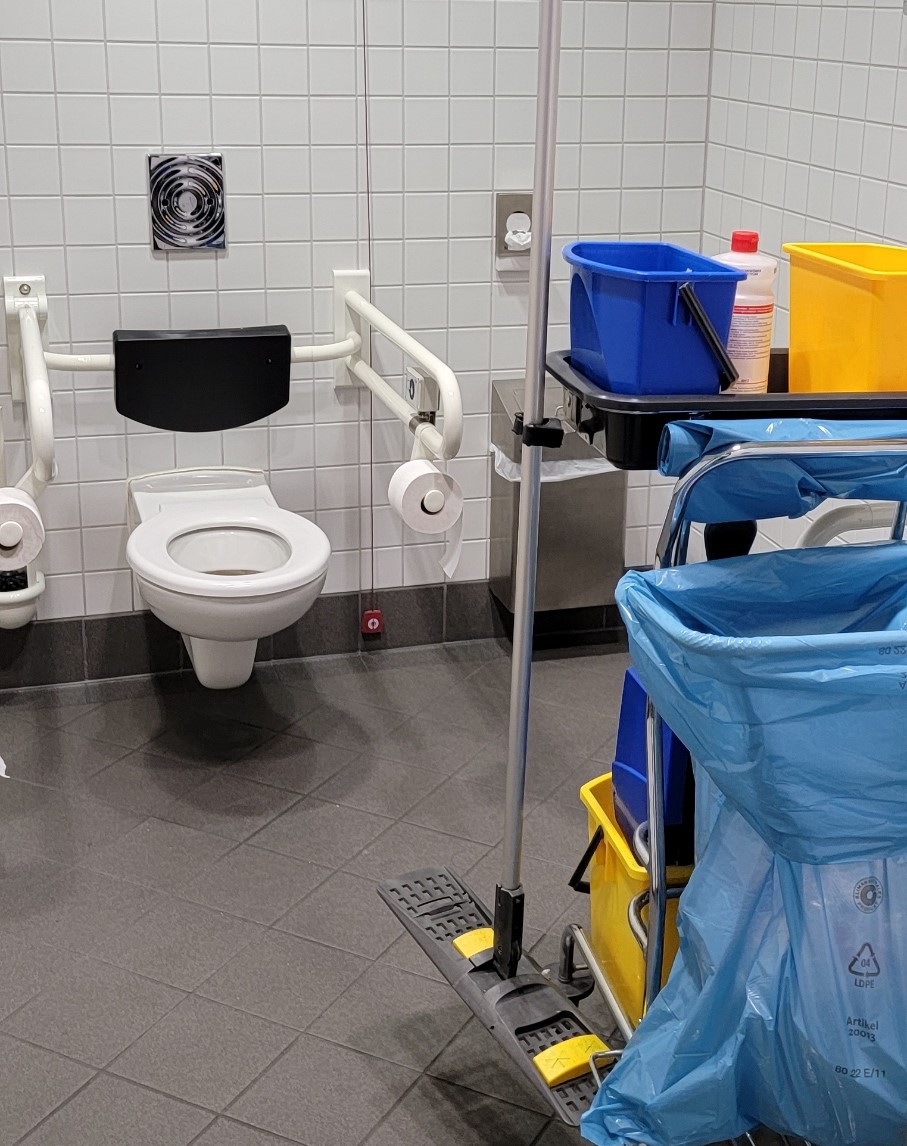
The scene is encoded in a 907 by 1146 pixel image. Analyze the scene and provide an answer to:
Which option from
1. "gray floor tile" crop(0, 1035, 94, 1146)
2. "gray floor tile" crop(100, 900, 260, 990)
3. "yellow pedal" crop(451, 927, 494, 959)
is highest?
"yellow pedal" crop(451, 927, 494, 959)

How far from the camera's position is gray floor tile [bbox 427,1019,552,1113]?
6.22ft

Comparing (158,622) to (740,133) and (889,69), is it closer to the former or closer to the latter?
(740,133)

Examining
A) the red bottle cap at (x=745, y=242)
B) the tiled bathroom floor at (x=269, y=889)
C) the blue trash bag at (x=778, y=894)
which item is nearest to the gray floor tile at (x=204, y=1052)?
the tiled bathroom floor at (x=269, y=889)

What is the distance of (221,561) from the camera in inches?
111

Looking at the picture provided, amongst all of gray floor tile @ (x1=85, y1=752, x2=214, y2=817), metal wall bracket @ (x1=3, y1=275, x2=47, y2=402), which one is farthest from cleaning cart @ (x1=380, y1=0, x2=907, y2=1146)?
metal wall bracket @ (x1=3, y1=275, x2=47, y2=402)

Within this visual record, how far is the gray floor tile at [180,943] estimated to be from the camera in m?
2.15

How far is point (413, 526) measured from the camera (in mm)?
2641

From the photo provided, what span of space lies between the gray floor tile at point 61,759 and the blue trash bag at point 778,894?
153 centimetres

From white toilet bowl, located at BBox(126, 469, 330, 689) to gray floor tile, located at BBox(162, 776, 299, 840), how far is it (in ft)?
0.79

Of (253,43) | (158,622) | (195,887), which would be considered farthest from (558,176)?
(195,887)

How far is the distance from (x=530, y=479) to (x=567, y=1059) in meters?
0.74

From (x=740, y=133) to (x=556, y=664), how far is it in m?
1.30

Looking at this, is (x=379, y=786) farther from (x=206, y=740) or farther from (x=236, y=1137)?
(x=236, y=1137)

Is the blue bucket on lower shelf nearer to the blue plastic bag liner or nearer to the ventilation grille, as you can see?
the blue plastic bag liner
